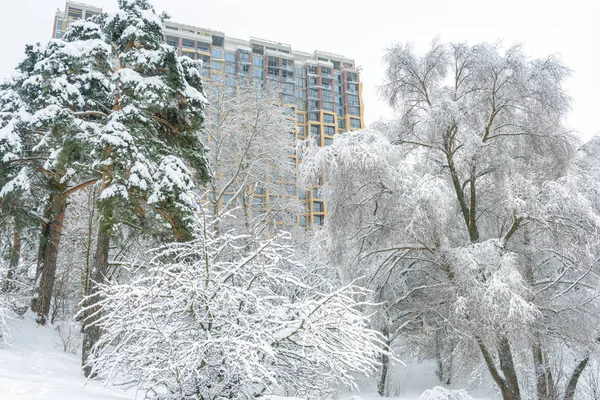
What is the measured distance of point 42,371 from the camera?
23.3ft

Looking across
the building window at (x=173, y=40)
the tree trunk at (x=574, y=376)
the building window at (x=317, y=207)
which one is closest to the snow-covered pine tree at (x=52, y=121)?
the tree trunk at (x=574, y=376)

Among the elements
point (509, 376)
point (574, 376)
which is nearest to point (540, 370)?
point (509, 376)

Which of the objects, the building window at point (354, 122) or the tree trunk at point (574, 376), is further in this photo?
the building window at point (354, 122)

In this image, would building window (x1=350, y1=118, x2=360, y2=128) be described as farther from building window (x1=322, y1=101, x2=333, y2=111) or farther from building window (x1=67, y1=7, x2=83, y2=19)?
building window (x1=67, y1=7, x2=83, y2=19)

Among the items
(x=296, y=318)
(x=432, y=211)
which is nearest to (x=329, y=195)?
(x=432, y=211)

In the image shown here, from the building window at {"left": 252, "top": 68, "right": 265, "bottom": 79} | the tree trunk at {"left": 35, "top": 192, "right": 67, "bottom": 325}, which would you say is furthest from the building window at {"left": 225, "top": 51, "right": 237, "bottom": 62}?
the tree trunk at {"left": 35, "top": 192, "right": 67, "bottom": 325}

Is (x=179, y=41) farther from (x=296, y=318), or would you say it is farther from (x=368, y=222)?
(x=296, y=318)

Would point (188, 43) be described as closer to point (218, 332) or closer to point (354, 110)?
point (354, 110)

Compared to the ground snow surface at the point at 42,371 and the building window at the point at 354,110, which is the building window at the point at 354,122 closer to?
the building window at the point at 354,110

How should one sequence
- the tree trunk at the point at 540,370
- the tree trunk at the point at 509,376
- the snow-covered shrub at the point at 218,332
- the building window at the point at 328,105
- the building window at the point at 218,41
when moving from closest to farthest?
the snow-covered shrub at the point at 218,332
the tree trunk at the point at 540,370
the tree trunk at the point at 509,376
the building window at the point at 218,41
the building window at the point at 328,105

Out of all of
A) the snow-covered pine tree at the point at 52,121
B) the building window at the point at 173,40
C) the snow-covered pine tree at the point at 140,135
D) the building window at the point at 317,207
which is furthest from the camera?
the building window at the point at 317,207

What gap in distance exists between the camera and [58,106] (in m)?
9.27

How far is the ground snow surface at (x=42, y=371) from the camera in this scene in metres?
3.98

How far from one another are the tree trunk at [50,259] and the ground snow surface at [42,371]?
0.38m
